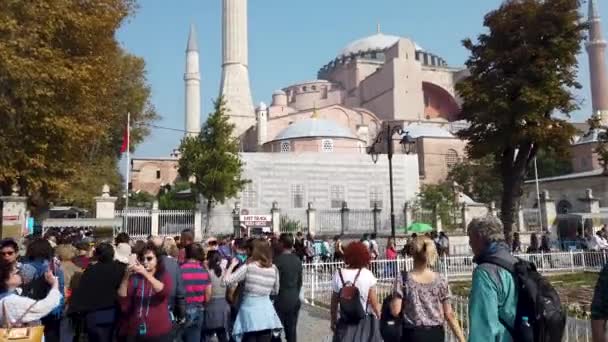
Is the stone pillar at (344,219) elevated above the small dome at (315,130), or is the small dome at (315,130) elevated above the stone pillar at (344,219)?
the small dome at (315,130)

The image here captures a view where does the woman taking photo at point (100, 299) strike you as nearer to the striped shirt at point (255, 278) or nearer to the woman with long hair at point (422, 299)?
the striped shirt at point (255, 278)

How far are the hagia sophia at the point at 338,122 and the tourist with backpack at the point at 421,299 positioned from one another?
18441 mm

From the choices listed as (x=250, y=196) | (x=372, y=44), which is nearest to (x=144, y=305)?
(x=250, y=196)

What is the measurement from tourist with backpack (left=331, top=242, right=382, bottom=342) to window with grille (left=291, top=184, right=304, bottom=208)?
30356 mm

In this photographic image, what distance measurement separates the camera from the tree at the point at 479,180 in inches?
1593

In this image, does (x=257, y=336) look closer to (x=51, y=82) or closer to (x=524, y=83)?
(x=51, y=82)

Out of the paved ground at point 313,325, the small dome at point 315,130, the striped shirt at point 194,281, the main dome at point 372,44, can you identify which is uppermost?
the main dome at point 372,44

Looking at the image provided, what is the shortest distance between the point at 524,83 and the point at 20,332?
1617cm

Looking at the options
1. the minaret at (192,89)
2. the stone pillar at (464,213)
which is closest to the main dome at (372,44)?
the minaret at (192,89)

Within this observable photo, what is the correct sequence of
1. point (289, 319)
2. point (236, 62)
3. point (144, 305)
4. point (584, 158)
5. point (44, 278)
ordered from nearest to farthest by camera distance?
point (144, 305) < point (44, 278) < point (289, 319) < point (584, 158) < point (236, 62)

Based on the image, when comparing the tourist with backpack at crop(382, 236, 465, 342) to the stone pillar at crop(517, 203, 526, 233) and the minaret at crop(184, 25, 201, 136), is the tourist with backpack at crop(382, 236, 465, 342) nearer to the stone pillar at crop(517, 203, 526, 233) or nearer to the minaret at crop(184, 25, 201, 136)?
the stone pillar at crop(517, 203, 526, 233)

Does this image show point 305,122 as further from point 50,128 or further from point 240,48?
point 50,128

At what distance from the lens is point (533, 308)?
2684 millimetres

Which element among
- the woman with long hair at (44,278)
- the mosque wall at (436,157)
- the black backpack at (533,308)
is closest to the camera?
the black backpack at (533,308)
